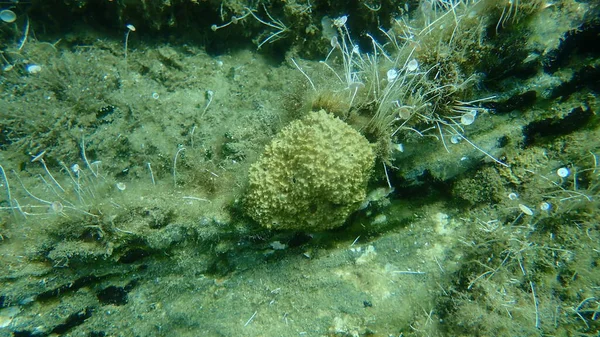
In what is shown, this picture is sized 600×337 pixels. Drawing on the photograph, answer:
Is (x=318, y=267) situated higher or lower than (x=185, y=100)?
lower

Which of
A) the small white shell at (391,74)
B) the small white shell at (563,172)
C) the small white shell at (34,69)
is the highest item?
the small white shell at (34,69)

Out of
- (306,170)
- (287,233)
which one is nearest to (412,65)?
(306,170)

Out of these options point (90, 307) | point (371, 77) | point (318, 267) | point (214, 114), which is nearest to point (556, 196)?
point (371, 77)

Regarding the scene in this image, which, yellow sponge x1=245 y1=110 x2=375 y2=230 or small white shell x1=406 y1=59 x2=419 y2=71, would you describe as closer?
yellow sponge x1=245 y1=110 x2=375 y2=230

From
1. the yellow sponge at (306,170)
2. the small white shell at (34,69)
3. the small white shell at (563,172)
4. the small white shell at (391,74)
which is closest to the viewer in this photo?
the yellow sponge at (306,170)

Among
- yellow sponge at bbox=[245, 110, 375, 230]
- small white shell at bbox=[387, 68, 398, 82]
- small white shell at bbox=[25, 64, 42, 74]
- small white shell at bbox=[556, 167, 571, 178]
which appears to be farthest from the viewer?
small white shell at bbox=[25, 64, 42, 74]

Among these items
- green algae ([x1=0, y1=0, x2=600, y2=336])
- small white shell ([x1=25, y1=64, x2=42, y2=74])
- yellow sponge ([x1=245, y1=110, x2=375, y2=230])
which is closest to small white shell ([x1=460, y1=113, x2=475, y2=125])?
green algae ([x1=0, y1=0, x2=600, y2=336])

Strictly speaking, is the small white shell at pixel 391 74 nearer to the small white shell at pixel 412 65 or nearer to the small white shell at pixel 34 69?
the small white shell at pixel 412 65

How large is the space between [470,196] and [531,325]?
4.25 feet

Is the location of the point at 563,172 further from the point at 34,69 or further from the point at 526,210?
the point at 34,69

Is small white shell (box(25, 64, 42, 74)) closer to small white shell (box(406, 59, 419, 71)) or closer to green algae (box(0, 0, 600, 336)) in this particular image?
green algae (box(0, 0, 600, 336))

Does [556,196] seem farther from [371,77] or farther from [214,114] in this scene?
[214,114]

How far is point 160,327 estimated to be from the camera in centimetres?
321

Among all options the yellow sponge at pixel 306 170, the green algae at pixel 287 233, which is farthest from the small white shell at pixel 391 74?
the yellow sponge at pixel 306 170
